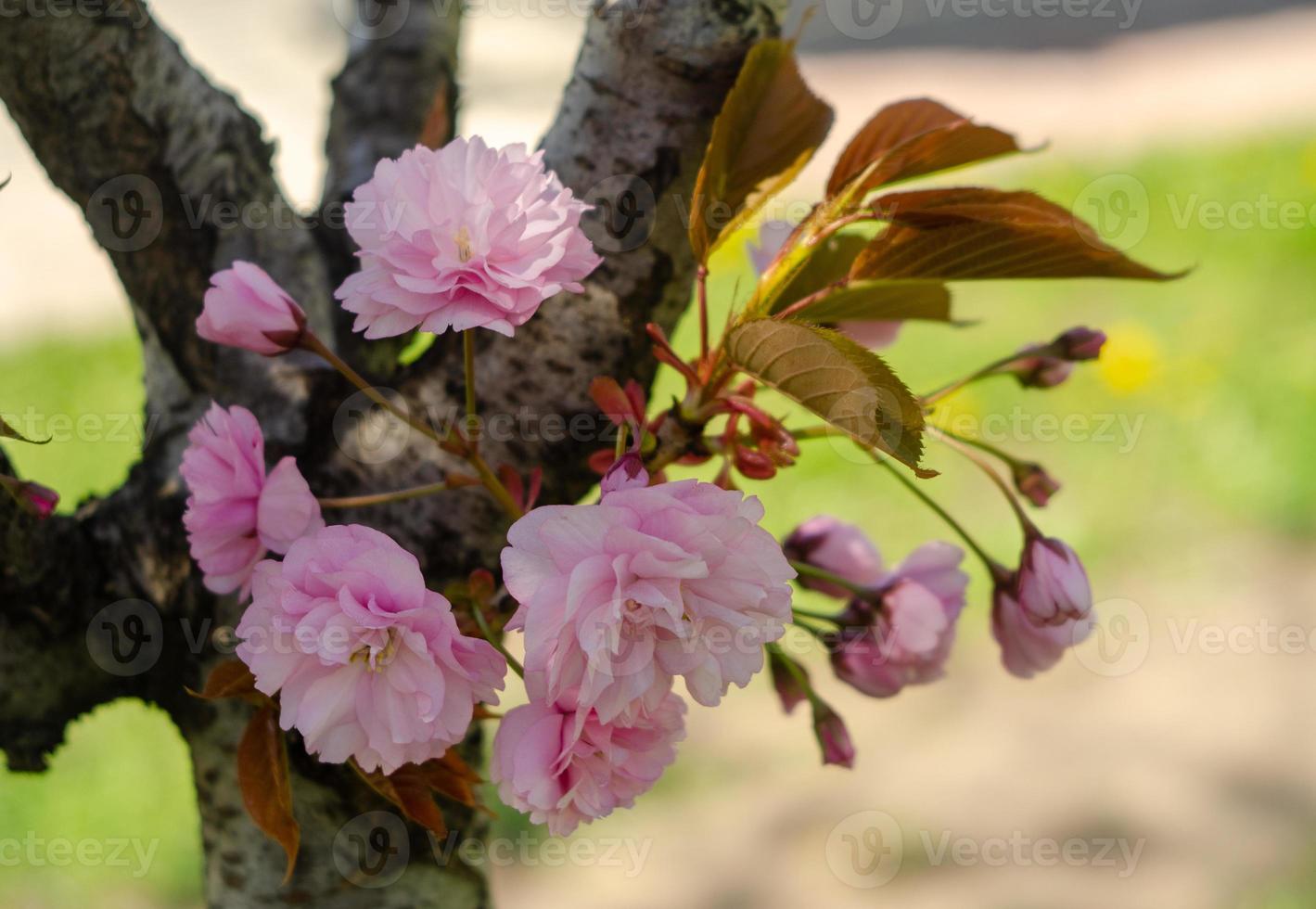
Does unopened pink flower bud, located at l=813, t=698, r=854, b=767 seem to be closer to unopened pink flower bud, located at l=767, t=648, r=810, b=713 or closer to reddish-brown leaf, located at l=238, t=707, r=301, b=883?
unopened pink flower bud, located at l=767, t=648, r=810, b=713

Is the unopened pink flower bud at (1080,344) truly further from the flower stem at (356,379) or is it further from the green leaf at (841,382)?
the flower stem at (356,379)

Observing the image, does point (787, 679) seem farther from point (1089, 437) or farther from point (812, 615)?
point (1089, 437)

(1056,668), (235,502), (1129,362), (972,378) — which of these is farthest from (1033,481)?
(1129,362)

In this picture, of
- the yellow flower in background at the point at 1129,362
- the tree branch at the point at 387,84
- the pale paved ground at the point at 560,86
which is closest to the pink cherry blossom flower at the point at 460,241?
the tree branch at the point at 387,84

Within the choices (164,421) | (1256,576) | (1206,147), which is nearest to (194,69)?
(164,421)

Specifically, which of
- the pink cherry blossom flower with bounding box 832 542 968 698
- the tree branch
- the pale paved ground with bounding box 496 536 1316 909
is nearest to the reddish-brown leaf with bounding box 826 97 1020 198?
the pink cherry blossom flower with bounding box 832 542 968 698

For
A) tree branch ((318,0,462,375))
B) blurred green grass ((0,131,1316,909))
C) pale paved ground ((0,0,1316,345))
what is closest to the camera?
tree branch ((318,0,462,375))
